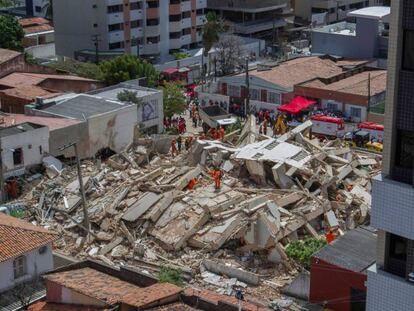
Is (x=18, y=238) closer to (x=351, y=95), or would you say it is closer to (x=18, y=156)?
(x=18, y=156)

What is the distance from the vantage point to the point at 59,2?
69750mm

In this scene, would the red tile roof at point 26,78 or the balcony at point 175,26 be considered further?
the balcony at point 175,26

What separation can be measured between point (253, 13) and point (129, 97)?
4210cm

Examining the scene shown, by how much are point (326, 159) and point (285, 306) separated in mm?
11068

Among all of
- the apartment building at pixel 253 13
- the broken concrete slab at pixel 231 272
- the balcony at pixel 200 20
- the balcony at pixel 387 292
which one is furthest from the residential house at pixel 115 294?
the apartment building at pixel 253 13

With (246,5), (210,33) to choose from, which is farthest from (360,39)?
(246,5)

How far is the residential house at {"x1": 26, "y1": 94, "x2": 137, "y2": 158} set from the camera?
40031mm

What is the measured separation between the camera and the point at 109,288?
22359 millimetres

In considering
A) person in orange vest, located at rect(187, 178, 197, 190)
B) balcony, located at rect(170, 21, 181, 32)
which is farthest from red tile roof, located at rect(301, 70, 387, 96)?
person in orange vest, located at rect(187, 178, 197, 190)

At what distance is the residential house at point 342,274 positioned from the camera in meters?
24.8

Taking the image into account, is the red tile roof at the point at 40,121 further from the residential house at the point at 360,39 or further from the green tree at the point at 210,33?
the green tree at the point at 210,33

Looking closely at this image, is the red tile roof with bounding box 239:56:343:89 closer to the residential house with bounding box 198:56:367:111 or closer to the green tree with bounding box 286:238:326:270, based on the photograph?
the residential house with bounding box 198:56:367:111

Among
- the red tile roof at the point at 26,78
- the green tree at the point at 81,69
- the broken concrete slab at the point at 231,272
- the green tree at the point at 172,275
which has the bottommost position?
the broken concrete slab at the point at 231,272

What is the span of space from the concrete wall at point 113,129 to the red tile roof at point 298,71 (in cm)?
1546
